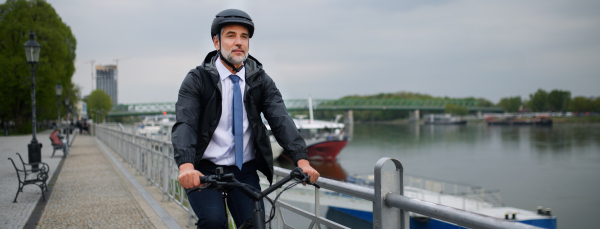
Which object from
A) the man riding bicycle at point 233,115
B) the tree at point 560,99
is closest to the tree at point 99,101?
the tree at point 560,99

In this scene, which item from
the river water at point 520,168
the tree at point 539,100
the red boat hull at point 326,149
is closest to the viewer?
the river water at point 520,168

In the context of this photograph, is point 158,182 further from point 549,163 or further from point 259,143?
point 549,163

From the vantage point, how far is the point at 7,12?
1336 inches

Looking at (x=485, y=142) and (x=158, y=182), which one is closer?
(x=158, y=182)

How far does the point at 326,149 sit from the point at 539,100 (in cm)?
5646

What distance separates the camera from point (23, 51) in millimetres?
32844

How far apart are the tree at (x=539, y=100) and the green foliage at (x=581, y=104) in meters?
7.23

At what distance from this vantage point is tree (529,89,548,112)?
8394 centimetres

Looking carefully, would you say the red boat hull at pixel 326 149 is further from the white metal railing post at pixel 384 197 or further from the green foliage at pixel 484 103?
the green foliage at pixel 484 103

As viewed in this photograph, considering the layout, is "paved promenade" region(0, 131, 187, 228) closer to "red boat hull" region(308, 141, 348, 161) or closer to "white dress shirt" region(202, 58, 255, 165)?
"white dress shirt" region(202, 58, 255, 165)

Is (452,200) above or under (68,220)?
under

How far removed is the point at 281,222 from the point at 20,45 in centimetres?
3605

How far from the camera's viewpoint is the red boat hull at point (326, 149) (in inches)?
A: 1846

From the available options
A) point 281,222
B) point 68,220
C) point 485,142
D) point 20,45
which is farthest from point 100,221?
point 485,142
